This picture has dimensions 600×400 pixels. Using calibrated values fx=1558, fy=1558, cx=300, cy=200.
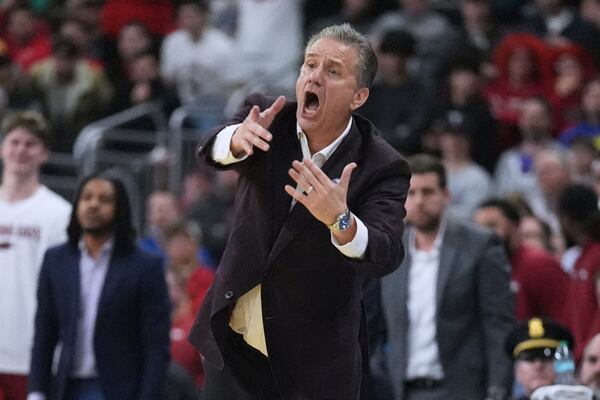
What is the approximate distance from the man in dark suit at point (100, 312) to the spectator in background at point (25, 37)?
842 centimetres

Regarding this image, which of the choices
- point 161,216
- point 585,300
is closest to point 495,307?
point 585,300

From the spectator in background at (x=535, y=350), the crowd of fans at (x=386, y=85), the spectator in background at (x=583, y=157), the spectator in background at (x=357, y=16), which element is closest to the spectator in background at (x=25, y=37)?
the crowd of fans at (x=386, y=85)

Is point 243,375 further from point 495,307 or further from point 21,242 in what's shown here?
point 21,242

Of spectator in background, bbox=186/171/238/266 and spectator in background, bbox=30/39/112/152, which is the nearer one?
spectator in background, bbox=186/171/238/266

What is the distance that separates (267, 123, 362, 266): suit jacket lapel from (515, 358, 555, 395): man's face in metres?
2.87

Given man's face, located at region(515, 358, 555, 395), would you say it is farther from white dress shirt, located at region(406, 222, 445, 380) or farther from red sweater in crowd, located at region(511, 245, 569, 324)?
red sweater in crowd, located at region(511, 245, 569, 324)

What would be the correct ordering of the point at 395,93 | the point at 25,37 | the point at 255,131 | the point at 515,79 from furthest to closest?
the point at 25,37 < the point at 515,79 < the point at 395,93 < the point at 255,131

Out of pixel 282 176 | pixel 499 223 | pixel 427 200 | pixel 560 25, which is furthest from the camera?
pixel 560 25

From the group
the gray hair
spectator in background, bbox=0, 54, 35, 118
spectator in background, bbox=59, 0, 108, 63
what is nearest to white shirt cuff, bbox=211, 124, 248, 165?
the gray hair

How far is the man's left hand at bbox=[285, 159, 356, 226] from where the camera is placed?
517 cm

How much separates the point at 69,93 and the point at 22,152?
6.34 m

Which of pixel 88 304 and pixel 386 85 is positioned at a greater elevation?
pixel 386 85

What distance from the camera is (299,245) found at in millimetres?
5551

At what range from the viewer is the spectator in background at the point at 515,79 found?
14.0 m
